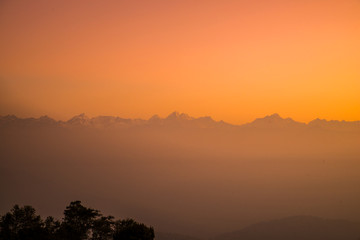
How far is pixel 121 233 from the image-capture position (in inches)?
2411

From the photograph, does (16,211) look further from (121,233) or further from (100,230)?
(121,233)

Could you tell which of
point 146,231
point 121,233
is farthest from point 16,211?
point 146,231

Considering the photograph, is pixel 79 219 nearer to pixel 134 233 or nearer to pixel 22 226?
pixel 22 226

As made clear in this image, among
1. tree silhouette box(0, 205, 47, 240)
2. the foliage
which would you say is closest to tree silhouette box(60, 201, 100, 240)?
the foliage

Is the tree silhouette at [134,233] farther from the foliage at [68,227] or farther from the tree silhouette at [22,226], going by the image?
the tree silhouette at [22,226]

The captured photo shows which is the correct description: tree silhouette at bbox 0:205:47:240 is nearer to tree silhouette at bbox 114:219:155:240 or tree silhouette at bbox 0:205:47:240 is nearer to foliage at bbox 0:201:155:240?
foliage at bbox 0:201:155:240

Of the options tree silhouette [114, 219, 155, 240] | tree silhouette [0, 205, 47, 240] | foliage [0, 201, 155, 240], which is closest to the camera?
tree silhouette [0, 205, 47, 240]

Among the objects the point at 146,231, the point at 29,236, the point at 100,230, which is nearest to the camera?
the point at 29,236

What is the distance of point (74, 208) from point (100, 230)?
678cm

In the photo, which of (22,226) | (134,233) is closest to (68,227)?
(22,226)

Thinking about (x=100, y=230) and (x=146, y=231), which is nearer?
(x=146, y=231)

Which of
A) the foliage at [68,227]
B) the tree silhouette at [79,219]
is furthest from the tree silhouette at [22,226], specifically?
the tree silhouette at [79,219]

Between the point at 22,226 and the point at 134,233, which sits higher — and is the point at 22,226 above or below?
below

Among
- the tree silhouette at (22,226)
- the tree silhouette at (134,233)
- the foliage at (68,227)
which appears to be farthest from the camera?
the tree silhouette at (134,233)
